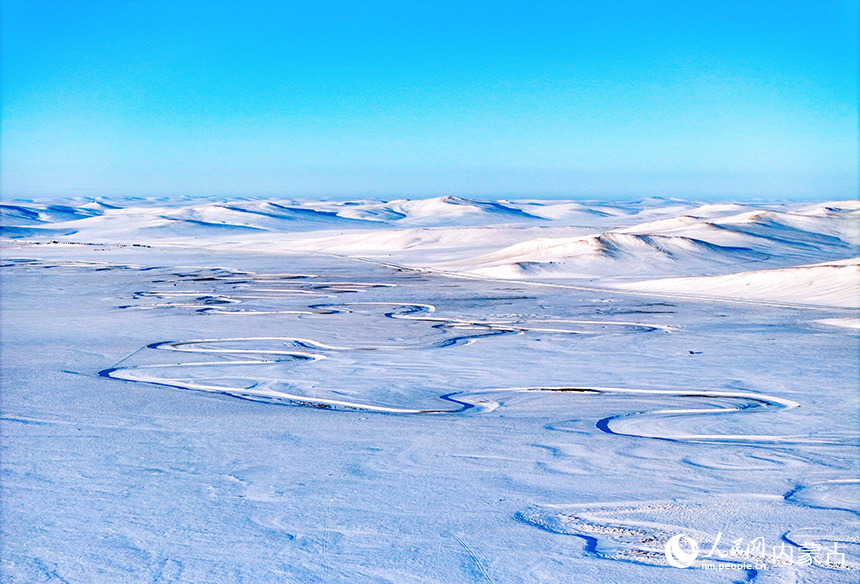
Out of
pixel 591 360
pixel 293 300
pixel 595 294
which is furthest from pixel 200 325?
pixel 595 294

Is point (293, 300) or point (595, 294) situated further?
point (595, 294)

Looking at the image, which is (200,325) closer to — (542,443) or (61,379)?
(61,379)

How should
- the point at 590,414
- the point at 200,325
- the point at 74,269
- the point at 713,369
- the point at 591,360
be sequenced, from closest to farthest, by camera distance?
1. the point at 590,414
2. the point at 713,369
3. the point at 591,360
4. the point at 200,325
5. the point at 74,269

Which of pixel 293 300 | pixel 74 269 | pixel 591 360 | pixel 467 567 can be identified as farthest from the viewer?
pixel 74 269

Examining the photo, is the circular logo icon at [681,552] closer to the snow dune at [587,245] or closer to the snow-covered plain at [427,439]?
the snow-covered plain at [427,439]

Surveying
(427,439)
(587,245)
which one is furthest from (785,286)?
(427,439)

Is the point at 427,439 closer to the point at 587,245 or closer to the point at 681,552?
the point at 681,552
